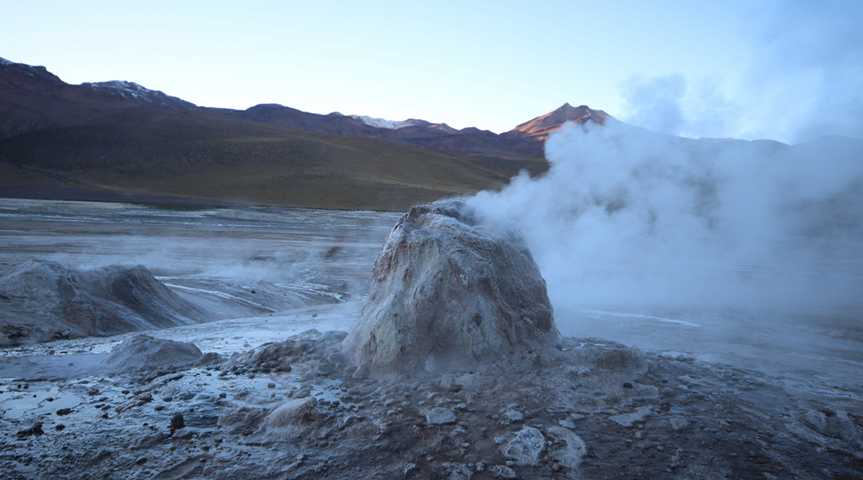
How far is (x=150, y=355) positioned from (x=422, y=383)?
2653 mm

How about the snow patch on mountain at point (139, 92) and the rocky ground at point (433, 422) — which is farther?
the snow patch on mountain at point (139, 92)

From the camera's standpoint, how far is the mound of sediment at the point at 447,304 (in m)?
5.38

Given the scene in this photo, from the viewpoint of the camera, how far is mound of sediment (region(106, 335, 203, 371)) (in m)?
5.69

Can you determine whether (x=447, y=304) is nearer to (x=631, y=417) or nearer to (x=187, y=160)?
(x=631, y=417)

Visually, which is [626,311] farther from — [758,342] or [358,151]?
[358,151]

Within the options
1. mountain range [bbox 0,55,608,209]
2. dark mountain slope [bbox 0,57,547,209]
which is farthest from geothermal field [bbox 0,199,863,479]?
dark mountain slope [bbox 0,57,547,209]

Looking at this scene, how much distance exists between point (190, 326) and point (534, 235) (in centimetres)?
595

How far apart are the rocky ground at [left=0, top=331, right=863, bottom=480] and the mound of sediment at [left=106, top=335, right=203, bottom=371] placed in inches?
2.3

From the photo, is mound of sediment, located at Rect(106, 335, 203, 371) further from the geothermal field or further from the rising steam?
the rising steam

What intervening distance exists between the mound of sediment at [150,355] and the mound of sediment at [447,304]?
159 centimetres

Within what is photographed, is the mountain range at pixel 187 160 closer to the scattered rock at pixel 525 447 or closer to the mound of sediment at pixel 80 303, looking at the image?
the mound of sediment at pixel 80 303

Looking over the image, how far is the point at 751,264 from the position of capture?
1802cm

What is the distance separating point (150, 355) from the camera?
19.0 ft

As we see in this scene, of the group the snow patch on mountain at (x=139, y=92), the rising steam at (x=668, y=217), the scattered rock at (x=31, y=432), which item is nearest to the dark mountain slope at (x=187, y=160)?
the snow patch on mountain at (x=139, y=92)
